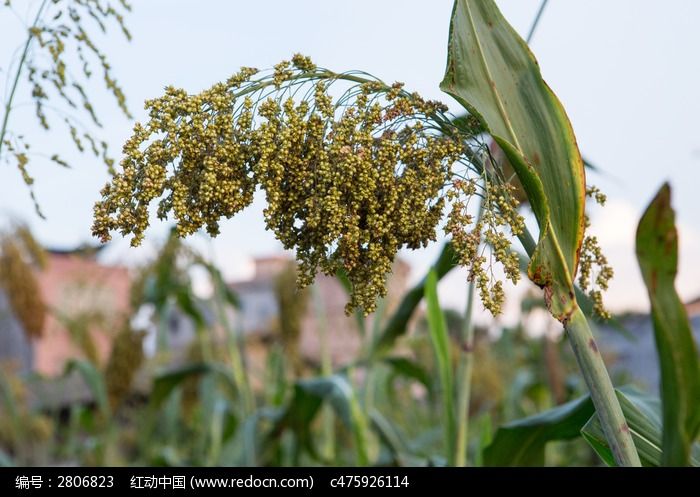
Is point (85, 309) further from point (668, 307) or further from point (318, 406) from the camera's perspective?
point (668, 307)

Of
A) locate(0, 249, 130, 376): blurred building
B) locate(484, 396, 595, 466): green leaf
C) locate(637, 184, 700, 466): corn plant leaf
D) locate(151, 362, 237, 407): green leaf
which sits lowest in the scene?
locate(484, 396, 595, 466): green leaf

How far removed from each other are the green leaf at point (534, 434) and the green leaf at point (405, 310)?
0.50 m

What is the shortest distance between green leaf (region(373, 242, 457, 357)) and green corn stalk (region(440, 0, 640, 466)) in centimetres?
100

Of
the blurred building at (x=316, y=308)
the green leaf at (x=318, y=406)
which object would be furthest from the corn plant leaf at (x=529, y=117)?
the green leaf at (x=318, y=406)

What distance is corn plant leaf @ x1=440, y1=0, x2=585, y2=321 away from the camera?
1386 millimetres

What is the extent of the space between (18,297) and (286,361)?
1.56 m

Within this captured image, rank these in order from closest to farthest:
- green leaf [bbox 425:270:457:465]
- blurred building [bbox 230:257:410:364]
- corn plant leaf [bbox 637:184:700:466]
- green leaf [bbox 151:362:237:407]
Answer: corn plant leaf [bbox 637:184:700:466]
green leaf [bbox 425:270:457:465]
green leaf [bbox 151:362:237:407]
blurred building [bbox 230:257:410:364]

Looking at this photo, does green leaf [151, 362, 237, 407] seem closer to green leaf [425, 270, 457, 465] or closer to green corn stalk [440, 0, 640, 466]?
green leaf [425, 270, 457, 465]

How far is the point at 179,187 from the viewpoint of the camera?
142 centimetres

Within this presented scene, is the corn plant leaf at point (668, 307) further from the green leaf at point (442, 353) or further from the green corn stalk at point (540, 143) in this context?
the green leaf at point (442, 353)

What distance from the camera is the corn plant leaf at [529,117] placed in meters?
1.39

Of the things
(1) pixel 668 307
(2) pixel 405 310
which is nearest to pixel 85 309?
(2) pixel 405 310

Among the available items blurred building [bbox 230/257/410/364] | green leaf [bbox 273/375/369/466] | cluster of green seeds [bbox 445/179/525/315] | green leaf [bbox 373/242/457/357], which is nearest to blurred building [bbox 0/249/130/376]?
blurred building [bbox 230/257/410/364]
